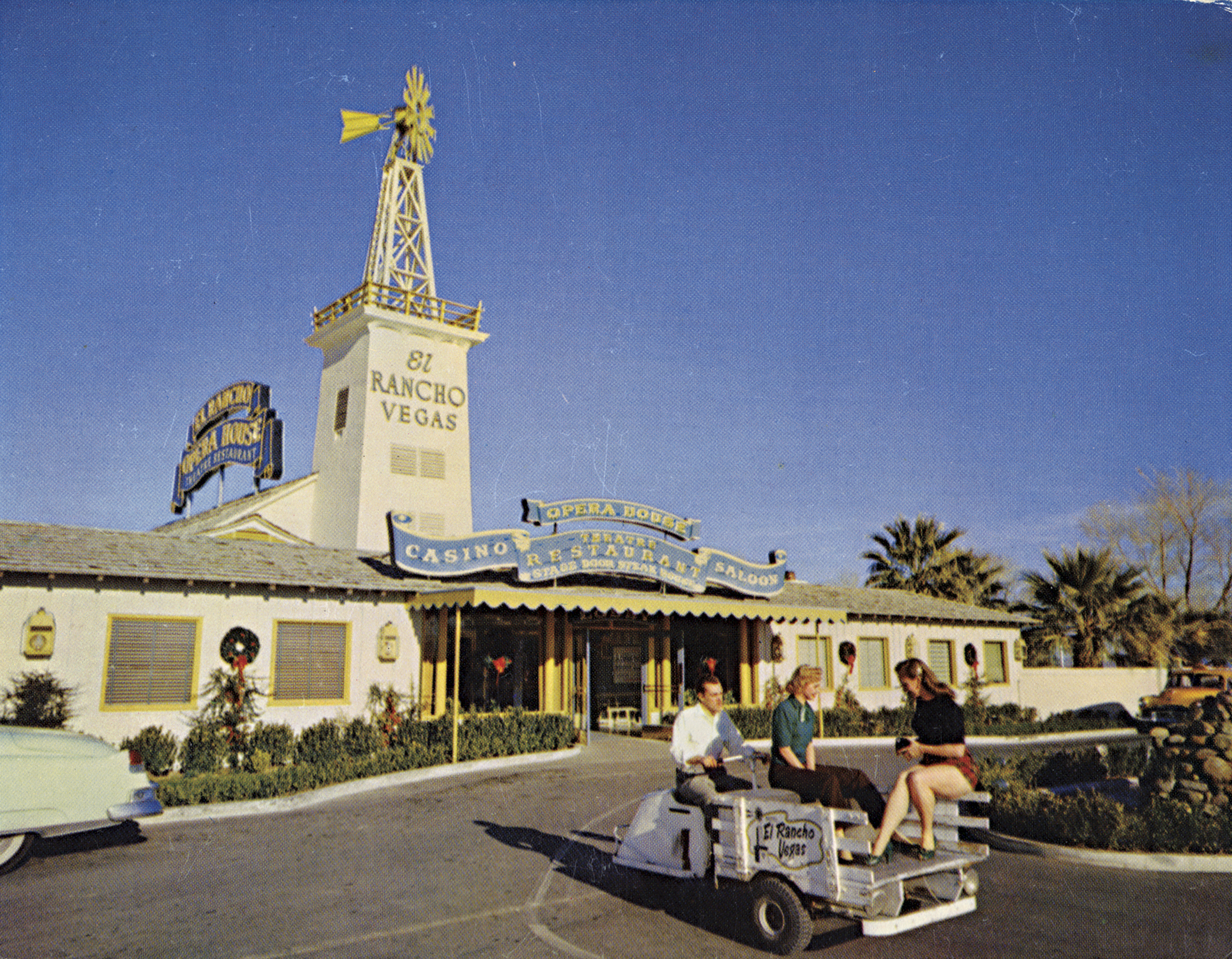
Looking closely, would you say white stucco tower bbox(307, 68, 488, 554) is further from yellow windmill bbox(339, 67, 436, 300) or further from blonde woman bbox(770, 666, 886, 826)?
blonde woman bbox(770, 666, 886, 826)

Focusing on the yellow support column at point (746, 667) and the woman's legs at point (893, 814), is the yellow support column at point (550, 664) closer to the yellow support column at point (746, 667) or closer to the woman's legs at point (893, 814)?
the yellow support column at point (746, 667)

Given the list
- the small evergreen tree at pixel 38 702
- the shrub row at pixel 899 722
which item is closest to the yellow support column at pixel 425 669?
the small evergreen tree at pixel 38 702

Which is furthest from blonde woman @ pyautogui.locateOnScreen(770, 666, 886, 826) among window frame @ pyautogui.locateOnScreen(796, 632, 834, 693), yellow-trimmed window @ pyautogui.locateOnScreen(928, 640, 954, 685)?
yellow-trimmed window @ pyautogui.locateOnScreen(928, 640, 954, 685)

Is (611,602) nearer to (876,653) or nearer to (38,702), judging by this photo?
(38,702)

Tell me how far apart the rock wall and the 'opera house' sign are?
1168 cm

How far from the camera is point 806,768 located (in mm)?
7195

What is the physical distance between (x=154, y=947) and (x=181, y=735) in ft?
32.8

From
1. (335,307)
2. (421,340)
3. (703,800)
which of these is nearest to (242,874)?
(703,800)

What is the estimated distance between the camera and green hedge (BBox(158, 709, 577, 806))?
12539 mm

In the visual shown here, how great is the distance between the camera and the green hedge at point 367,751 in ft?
41.1

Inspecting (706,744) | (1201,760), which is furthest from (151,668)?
(1201,760)

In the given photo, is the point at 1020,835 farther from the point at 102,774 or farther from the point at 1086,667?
the point at 1086,667

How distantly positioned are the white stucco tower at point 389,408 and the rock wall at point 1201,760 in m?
19.9

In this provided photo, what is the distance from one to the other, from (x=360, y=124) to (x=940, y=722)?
109 ft
